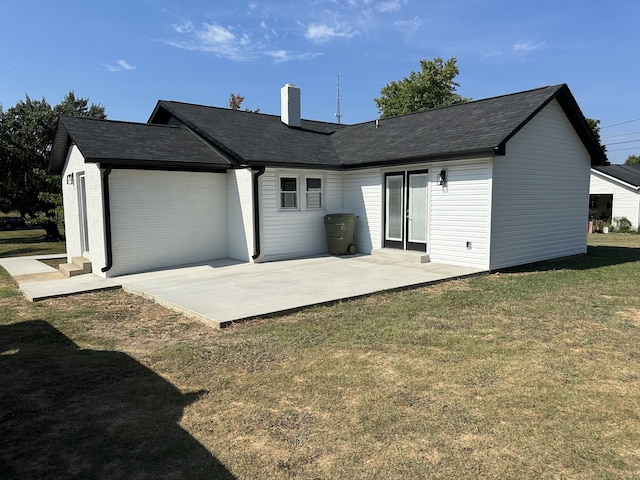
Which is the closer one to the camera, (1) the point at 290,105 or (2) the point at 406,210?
(2) the point at 406,210

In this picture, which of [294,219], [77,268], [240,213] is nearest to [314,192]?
[294,219]

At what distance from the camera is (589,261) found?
1161cm

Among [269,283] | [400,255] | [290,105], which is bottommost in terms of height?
[269,283]

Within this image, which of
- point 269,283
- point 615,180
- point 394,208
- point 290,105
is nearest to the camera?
point 269,283

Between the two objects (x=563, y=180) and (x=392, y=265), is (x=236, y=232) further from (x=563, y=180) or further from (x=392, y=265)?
(x=563, y=180)

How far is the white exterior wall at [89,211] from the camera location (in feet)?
33.0

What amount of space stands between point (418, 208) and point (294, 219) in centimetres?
349

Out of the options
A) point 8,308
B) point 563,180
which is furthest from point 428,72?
point 8,308

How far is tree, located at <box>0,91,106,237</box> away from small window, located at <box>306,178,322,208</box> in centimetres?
1645

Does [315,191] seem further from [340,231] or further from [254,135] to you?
[254,135]

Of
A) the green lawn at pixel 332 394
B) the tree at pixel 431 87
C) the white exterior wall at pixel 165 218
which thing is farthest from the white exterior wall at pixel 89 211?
the tree at pixel 431 87

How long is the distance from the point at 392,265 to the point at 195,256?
5268 millimetres

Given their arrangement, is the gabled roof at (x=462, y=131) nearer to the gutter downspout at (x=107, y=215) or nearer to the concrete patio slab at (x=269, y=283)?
the concrete patio slab at (x=269, y=283)

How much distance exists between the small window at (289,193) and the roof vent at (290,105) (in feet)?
13.5
